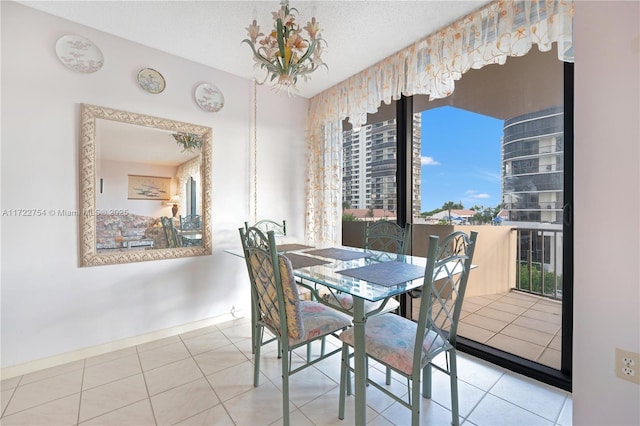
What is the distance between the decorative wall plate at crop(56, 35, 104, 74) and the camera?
1989 millimetres

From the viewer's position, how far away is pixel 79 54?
6.72 ft

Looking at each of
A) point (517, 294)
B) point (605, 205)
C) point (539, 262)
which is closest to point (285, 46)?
point (605, 205)

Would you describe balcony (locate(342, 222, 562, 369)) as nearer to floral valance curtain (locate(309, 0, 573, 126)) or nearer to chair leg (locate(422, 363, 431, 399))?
chair leg (locate(422, 363, 431, 399))

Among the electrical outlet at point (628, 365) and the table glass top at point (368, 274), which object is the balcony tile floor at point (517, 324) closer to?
the electrical outlet at point (628, 365)

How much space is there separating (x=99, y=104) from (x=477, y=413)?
3328 millimetres

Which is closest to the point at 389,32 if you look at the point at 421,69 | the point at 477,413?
the point at 421,69

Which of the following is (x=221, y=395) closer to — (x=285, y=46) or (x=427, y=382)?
(x=427, y=382)

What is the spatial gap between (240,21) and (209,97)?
850 mm

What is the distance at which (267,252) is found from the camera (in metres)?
1.40

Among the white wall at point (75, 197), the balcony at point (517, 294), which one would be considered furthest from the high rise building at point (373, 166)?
the white wall at point (75, 197)

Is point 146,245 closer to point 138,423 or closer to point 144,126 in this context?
point 144,126

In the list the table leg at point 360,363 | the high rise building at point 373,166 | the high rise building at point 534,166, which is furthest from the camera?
the high rise building at point 373,166

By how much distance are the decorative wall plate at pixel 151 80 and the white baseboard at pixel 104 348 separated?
83.4 inches

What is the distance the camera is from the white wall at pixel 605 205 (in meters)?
1.08
